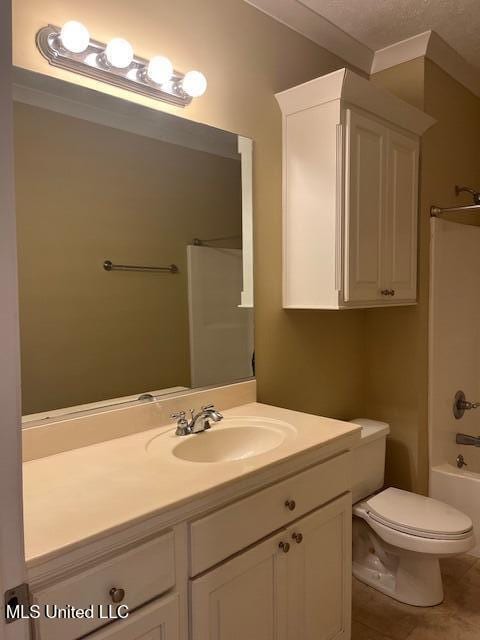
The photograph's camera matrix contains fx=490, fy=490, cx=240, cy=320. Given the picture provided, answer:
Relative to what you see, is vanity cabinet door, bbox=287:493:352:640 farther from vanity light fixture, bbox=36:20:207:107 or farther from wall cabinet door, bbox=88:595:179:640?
vanity light fixture, bbox=36:20:207:107

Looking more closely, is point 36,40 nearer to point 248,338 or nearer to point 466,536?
point 248,338

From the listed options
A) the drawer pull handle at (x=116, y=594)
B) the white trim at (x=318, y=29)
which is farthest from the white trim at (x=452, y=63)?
the drawer pull handle at (x=116, y=594)

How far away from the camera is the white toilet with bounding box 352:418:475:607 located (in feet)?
6.29

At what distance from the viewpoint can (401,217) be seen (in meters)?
2.30

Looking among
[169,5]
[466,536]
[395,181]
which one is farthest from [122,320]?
[466,536]

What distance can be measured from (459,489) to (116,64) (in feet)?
7.91

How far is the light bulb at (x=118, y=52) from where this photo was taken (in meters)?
1.48

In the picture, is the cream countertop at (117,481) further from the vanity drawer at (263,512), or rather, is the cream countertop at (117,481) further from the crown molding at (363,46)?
the crown molding at (363,46)

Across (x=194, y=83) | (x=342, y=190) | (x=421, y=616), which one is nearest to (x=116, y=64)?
(x=194, y=83)

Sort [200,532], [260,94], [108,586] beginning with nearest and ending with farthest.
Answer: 1. [108,586]
2. [200,532]
3. [260,94]

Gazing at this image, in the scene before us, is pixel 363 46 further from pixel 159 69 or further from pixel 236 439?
pixel 236 439

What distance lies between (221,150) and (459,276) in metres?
1.62

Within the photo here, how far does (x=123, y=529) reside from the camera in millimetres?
1005

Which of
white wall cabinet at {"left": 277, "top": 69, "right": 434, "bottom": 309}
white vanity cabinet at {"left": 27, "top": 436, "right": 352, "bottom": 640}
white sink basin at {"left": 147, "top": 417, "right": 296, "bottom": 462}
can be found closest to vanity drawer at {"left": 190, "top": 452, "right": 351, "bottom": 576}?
white vanity cabinet at {"left": 27, "top": 436, "right": 352, "bottom": 640}
